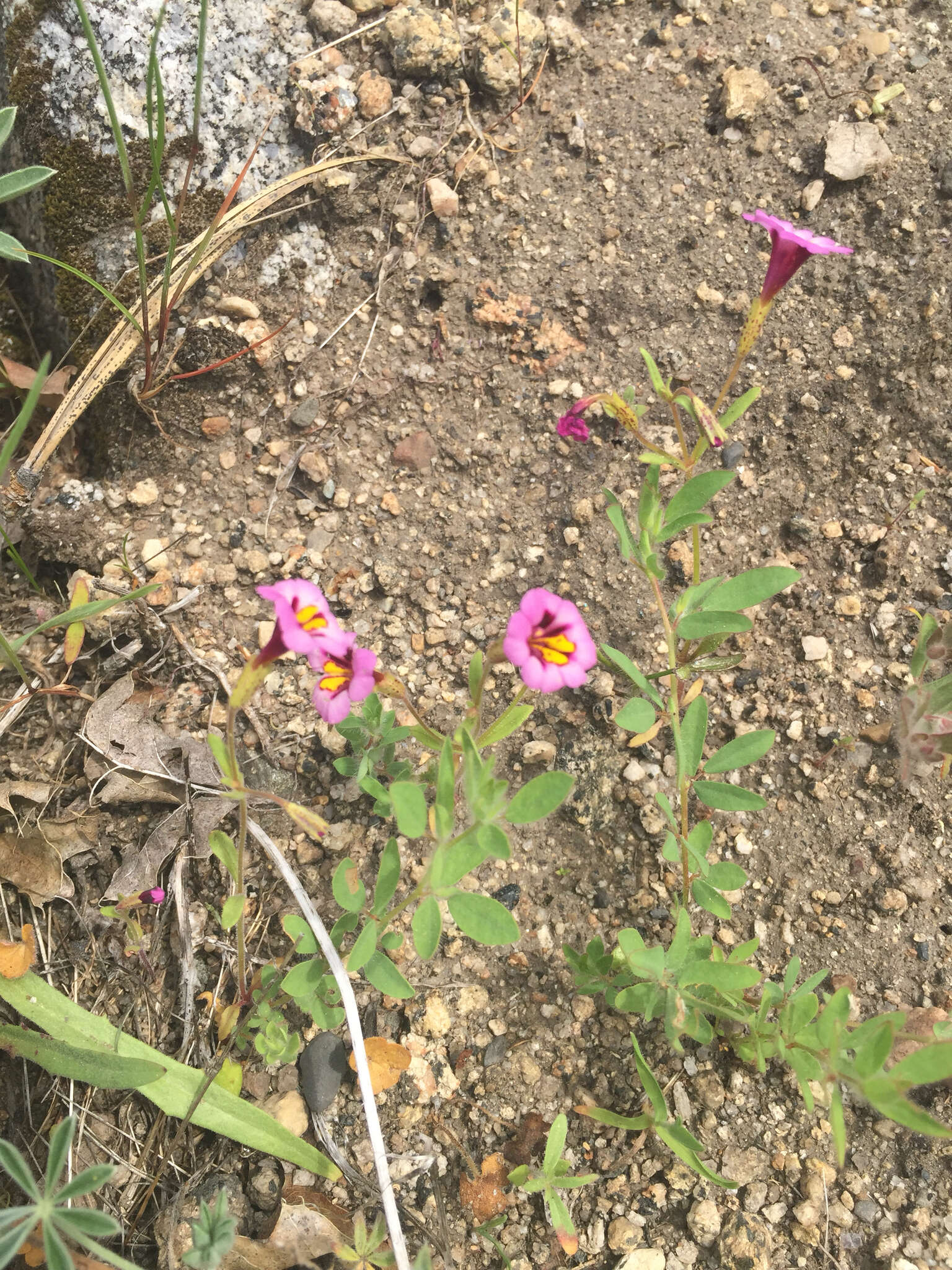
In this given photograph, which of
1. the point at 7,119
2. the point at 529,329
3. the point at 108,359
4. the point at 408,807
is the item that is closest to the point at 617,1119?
the point at 408,807

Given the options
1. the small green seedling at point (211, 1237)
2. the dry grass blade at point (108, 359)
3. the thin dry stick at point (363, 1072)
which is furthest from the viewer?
the dry grass blade at point (108, 359)

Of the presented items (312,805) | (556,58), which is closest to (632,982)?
(312,805)

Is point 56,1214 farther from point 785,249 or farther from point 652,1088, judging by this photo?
point 785,249

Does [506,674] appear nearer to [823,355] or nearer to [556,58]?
[823,355]

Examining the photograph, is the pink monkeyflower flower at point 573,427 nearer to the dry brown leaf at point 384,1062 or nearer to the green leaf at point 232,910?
the green leaf at point 232,910

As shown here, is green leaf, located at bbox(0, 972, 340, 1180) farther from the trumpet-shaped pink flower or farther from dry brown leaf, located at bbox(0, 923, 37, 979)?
the trumpet-shaped pink flower

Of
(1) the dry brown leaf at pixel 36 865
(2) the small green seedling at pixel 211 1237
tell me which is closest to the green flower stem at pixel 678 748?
(2) the small green seedling at pixel 211 1237
